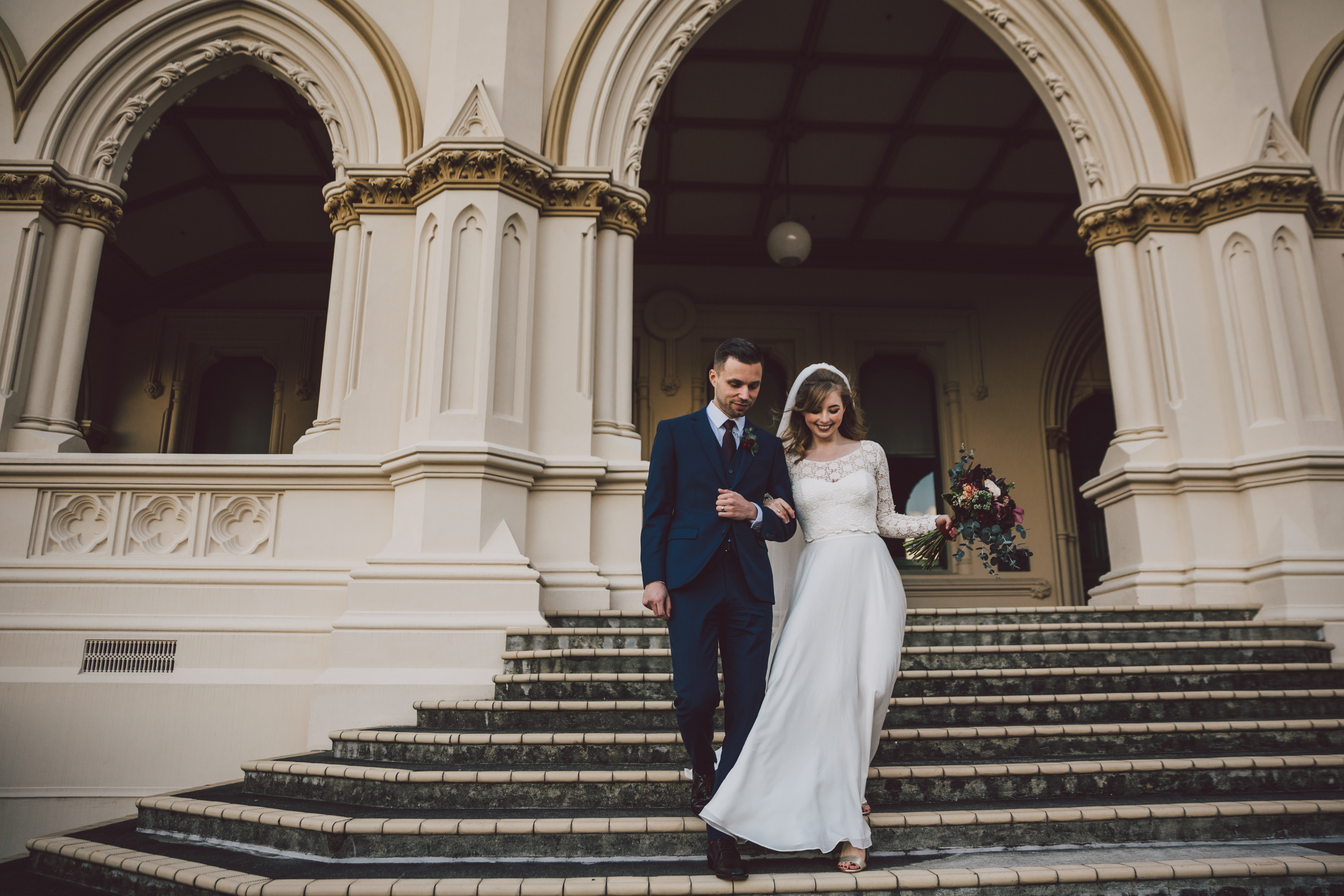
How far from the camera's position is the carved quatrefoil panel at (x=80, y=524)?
590 cm

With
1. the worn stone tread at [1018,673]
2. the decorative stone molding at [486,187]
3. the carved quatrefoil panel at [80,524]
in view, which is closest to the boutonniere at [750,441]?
the worn stone tread at [1018,673]

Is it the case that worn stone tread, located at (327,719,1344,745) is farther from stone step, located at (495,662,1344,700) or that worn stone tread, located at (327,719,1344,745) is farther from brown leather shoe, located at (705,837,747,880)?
brown leather shoe, located at (705,837,747,880)

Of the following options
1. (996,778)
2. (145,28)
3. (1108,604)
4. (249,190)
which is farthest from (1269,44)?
(249,190)

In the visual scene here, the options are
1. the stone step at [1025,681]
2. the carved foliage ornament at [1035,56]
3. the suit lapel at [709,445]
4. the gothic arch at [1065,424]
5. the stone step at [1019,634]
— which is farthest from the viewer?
the gothic arch at [1065,424]

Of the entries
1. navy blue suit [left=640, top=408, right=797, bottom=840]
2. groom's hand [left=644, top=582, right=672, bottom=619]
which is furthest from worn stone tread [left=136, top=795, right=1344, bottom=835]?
groom's hand [left=644, top=582, right=672, bottom=619]

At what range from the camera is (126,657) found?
5.55 metres

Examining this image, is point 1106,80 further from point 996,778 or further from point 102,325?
point 102,325

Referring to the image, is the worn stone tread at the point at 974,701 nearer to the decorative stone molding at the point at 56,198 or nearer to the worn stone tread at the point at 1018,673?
the worn stone tread at the point at 1018,673

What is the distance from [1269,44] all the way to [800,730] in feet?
23.4

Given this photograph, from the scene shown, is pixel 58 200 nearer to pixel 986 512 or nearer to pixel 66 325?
pixel 66 325

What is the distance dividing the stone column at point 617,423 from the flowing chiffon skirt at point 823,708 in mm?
2857

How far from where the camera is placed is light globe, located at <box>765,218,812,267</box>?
8.67 metres

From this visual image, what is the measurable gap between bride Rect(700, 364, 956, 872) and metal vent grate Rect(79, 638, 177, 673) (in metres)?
4.28

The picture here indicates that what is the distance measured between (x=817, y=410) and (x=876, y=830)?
1.56 metres
